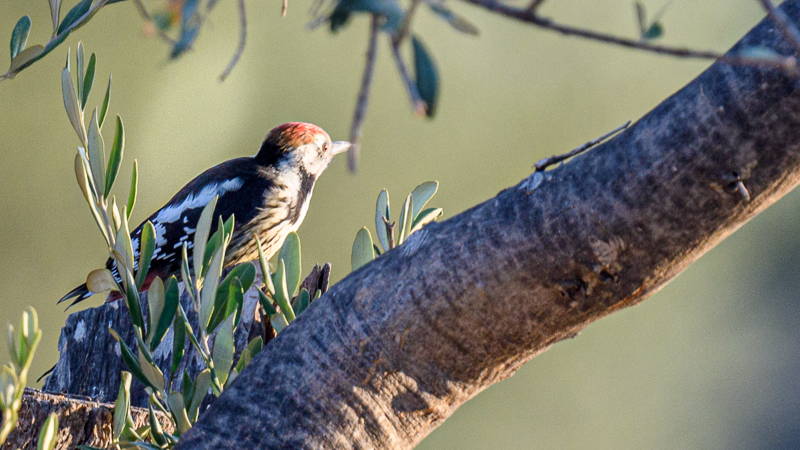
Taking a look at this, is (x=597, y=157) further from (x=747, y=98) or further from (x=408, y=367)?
(x=408, y=367)

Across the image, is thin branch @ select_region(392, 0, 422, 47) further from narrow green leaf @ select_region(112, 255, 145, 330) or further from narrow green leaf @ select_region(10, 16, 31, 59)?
narrow green leaf @ select_region(10, 16, 31, 59)

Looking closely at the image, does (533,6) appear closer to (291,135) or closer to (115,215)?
(115,215)

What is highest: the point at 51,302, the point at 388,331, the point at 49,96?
the point at 49,96

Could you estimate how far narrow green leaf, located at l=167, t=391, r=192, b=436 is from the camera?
97cm

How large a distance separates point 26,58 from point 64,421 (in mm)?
602

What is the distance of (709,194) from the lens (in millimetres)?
692

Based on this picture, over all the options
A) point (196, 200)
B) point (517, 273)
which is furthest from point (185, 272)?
point (196, 200)

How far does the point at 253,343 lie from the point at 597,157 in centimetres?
A: 63

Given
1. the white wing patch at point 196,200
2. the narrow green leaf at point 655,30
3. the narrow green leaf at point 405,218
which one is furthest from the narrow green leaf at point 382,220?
the white wing patch at point 196,200

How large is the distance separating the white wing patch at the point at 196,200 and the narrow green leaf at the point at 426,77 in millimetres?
1940

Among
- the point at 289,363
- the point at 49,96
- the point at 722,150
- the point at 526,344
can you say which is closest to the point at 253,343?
the point at 289,363

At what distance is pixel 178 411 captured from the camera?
99 centimetres

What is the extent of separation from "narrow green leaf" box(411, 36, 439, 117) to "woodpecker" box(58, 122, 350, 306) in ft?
5.85

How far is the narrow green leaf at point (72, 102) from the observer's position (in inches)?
40.8
